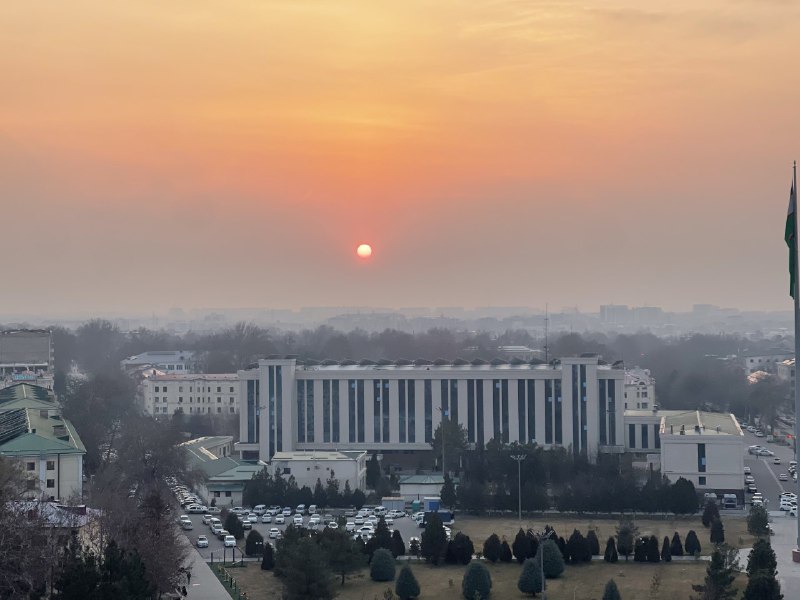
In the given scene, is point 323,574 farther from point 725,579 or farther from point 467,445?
point 467,445

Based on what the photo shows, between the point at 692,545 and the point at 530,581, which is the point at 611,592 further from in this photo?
the point at 692,545

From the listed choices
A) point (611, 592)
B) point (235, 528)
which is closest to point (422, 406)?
point (235, 528)

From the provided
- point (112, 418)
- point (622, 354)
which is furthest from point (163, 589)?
point (622, 354)

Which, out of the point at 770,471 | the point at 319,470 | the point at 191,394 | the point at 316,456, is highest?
the point at 191,394

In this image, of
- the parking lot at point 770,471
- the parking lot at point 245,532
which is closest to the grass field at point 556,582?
the parking lot at point 245,532

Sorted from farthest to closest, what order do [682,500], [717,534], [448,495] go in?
1. [448,495]
2. [682,500]
3. [717,534]

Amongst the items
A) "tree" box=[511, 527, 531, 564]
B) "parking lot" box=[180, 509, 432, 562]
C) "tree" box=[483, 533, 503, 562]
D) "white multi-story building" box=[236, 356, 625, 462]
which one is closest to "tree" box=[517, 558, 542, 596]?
"tree" box=[511, 527, 531, 564]
